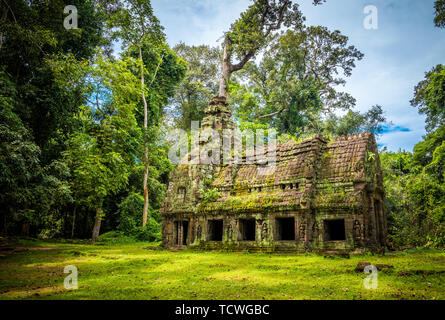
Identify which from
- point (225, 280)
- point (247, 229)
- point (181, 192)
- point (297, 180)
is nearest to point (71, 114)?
point (181, 192)

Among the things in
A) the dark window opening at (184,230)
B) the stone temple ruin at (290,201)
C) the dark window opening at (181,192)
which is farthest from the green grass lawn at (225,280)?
the dark window opening at (181,192)

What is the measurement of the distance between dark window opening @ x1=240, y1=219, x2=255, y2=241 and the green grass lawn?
360cm

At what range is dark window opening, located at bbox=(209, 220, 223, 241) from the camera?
16427 millimetres

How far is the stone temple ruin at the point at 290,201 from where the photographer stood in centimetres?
1273

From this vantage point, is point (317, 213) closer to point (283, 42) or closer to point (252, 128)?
point (252, 128)

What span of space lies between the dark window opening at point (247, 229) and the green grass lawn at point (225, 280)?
3.60m

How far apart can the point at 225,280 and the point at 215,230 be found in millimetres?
9329

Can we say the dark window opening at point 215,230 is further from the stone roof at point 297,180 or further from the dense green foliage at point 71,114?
the dense green foliage at point 71,114

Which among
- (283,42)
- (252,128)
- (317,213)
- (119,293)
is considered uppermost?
(283,42)

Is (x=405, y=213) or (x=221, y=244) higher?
(x=405, y=213)

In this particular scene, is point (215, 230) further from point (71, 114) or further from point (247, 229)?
point (71, 114)
